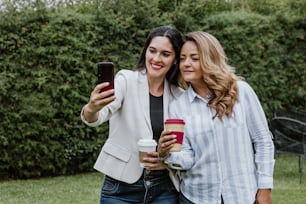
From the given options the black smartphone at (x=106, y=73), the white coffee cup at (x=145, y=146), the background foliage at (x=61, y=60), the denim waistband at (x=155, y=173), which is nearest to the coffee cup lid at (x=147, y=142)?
the white coffee cup at (x=145, y=146)

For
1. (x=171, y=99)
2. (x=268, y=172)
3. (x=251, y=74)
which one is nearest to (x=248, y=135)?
(x=268, y=172)

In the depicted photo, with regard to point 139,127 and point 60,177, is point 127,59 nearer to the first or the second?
point 60,177

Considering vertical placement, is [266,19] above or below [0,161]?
above

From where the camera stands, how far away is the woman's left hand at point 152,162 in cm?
304

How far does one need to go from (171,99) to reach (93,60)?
19.1 feet

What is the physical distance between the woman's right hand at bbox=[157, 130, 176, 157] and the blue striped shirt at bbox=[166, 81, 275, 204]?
0.06 metres

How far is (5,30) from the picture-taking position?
27.5 ft

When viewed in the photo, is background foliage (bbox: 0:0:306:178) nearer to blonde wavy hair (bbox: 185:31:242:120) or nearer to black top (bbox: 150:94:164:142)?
black top (bbox: 150:94:164:142)

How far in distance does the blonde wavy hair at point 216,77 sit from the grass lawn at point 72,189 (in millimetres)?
4172

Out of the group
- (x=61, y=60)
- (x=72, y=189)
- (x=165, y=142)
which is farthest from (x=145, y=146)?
(x=61, y=60)

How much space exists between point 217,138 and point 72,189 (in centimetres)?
515

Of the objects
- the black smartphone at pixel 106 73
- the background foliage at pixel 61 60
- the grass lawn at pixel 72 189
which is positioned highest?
the black smartphone at pixel 106 73

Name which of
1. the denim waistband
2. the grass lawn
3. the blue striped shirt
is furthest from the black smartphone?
the grass lawn

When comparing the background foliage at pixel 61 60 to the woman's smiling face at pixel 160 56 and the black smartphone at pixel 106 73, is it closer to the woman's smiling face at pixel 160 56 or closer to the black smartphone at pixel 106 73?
the woman's smiling face at pixel 160 56
